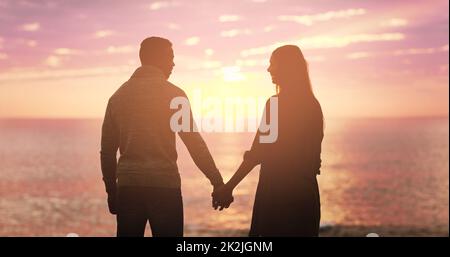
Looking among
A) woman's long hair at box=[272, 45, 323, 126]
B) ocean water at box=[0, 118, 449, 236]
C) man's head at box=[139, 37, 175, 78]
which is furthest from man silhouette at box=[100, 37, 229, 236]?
ocean water at box=[0, 118, 449, 236]

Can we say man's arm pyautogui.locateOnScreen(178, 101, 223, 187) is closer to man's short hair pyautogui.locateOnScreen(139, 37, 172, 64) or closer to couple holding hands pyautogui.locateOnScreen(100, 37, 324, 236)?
couple holding hands pyautogui.locateOnScreen(100, 37, 324, 236)

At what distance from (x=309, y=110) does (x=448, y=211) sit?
102 meters

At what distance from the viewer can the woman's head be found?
17.7 feet

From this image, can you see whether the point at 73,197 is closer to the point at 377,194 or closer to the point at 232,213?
the point at 232,213

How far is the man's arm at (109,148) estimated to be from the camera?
5441mm

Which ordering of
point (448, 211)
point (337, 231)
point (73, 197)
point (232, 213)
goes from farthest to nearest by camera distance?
1. point (73, 197)
2. point (448, 211)
3. point (232, 213)
4. point (337, 231)

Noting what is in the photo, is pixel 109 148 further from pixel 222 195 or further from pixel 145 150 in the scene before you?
pixel 222 195

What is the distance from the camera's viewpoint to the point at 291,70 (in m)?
5.42

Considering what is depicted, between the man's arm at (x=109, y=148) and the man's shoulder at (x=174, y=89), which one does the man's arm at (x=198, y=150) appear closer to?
the man's shoulder at (x=174, y=89)

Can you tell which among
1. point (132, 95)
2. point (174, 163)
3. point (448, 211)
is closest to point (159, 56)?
point (132, 95)

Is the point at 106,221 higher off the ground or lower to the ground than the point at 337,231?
lower

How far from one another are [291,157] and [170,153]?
1.05 meters

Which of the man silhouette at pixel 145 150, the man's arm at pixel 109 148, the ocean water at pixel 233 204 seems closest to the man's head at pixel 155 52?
the man silhouette at pixel 145 150

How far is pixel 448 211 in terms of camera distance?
100 metres
